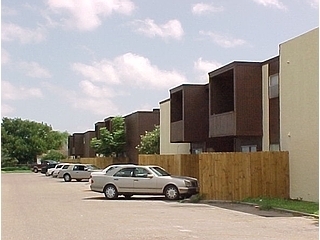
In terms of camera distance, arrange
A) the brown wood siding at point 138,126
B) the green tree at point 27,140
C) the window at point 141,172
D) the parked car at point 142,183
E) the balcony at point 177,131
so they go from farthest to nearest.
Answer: the green tree at point 27,140 < the brown wood siding at point 138,126 < the balcony at point 177,131 < the window at point 141,172 < the parked car at point 142,183

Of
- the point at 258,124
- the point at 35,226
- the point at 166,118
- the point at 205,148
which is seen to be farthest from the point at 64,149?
the point at 35,226

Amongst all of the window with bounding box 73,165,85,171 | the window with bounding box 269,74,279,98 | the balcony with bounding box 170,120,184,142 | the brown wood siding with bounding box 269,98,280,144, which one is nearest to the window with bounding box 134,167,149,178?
the brown wood siding with bounding box 269,98,280,144

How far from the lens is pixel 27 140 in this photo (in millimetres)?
110312

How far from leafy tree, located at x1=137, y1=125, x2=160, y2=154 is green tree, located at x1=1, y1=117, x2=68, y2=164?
2291 inches

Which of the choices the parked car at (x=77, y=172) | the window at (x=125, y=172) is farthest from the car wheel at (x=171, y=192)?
the parked car at (x=77, y=172)

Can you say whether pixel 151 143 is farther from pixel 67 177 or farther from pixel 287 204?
pixel 287 204

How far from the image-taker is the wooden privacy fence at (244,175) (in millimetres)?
24859

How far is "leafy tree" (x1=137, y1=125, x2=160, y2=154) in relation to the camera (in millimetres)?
48406

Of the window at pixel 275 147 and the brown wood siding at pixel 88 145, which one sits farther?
the brown wood siding at pixel 88 145

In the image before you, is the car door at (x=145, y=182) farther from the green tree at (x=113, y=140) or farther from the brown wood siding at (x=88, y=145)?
the brown wood siding at (x=88, y=145)

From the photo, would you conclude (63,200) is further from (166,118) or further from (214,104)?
(166,118)

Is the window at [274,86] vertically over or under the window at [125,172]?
over

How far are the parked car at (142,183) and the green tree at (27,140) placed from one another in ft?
258

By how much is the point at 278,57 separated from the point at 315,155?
218 inches
